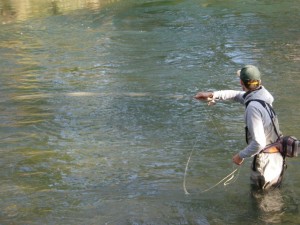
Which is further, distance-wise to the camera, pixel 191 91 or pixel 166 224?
pixel 191 91

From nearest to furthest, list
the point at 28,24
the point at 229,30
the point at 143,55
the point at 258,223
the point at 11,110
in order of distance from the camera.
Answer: the point at 258,223, the point at 11,110, the point at 143,55, the point at 229,30, the point at 28,24

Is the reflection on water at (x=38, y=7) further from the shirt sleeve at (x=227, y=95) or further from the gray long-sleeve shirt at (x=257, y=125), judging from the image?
the gray long-sleeve shirt at (x=257, y=125)

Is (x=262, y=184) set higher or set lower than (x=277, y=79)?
higher

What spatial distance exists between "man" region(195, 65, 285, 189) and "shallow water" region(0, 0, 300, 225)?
0.39 m

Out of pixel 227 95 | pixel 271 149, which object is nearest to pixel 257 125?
pixel 271 149

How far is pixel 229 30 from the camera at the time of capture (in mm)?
18047

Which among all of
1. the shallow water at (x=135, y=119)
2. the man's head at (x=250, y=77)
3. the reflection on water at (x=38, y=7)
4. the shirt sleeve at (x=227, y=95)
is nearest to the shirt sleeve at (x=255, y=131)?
the man's head at (x=250, y=77)

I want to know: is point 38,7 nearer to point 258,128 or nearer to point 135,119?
point 135,119

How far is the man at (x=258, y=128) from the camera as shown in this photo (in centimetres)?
553

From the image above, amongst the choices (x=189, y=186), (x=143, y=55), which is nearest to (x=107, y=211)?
(x=189, y=186)

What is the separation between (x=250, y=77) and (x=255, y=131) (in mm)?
550

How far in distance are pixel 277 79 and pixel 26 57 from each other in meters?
7.21

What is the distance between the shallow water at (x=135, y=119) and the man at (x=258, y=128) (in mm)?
389

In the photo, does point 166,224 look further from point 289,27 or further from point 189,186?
point 289,27
